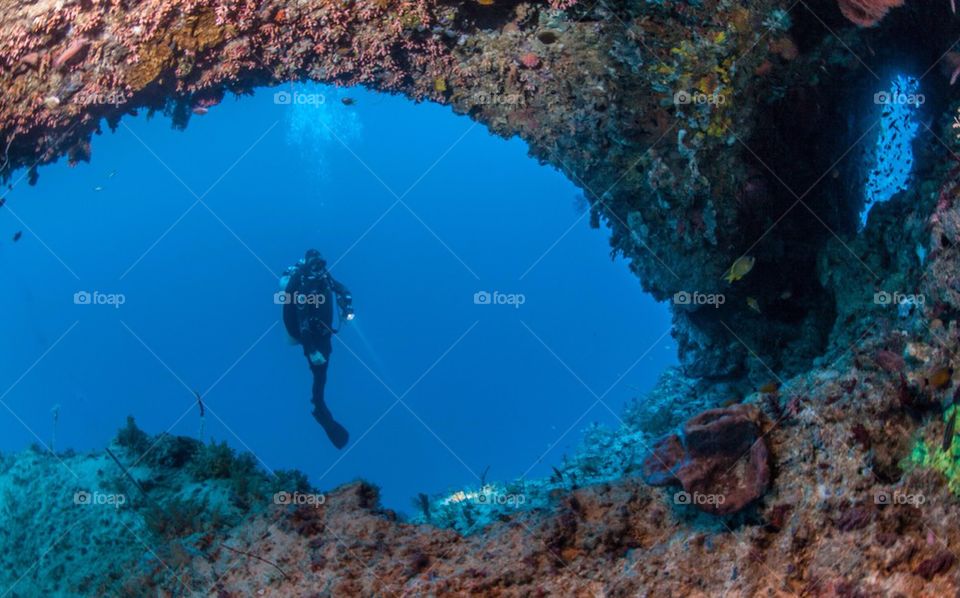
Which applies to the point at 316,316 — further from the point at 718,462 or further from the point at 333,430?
the point at 718,462

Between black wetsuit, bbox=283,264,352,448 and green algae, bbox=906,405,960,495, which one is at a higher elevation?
black wetsuit, bbox=283,264,352,448

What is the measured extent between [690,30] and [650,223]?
1.98 m

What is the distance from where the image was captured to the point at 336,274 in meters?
96.4

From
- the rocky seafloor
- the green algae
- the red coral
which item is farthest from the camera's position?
the red coral

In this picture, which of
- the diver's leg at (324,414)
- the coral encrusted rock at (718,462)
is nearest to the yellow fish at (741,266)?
the coral encrusted rock at (718,462)

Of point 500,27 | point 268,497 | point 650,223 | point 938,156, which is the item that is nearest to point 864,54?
point 938,156

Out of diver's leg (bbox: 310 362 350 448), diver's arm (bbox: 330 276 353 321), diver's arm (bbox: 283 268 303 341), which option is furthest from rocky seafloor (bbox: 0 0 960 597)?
diver's leg (bbox: 310 362 350 448)

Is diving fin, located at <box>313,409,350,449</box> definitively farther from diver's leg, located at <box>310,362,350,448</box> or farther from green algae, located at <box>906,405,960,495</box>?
green algae, located at <box>906,405,960,495</box>

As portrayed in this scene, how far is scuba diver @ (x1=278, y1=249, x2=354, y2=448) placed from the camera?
1109cm

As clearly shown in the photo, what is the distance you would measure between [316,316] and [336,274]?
87.9 m

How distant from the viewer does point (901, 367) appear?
11.3 ft

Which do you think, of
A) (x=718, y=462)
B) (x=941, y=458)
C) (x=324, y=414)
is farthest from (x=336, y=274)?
(x=941, y=458)

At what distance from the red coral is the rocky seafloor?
0.8 inches

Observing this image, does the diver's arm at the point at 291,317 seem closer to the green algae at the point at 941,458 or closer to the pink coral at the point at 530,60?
the pink coral at the point at 530,60
